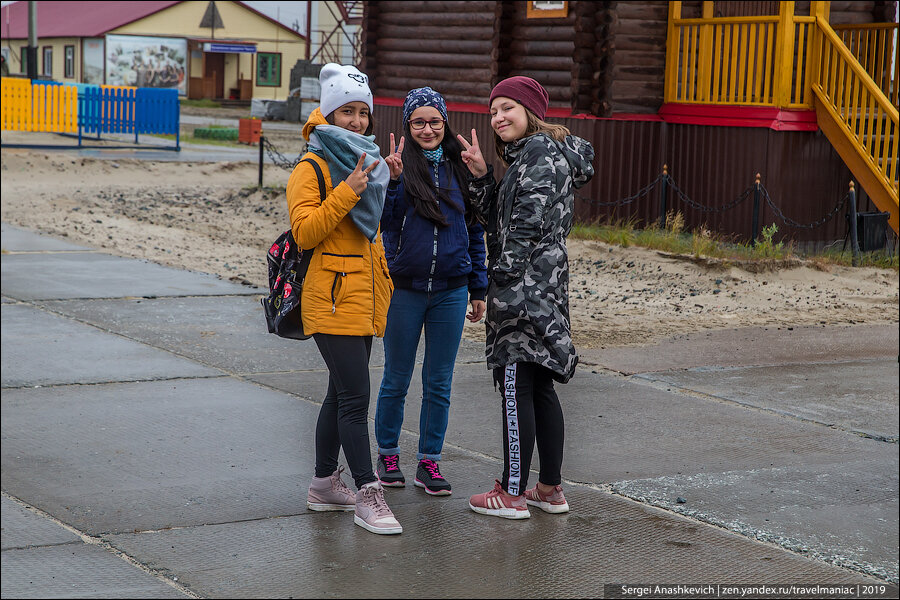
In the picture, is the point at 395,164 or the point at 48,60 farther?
the point at 48,60

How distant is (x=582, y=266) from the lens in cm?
1280

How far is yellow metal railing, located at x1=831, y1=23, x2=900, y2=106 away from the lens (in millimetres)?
15387

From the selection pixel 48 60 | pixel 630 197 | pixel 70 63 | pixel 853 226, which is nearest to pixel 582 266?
pixel 630 197

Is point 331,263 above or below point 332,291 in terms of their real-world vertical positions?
above

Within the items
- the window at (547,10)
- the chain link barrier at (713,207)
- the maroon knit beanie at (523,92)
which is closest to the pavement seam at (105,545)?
the maroon knit beanie at (523,92)

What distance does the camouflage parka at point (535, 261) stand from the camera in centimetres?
470

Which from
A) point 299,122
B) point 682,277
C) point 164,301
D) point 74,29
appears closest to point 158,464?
point 164,301

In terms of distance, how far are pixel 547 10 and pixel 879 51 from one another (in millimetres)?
4635

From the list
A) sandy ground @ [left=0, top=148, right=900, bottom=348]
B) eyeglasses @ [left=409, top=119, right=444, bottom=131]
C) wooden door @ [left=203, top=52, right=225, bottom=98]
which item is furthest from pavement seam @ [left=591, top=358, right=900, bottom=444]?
wooden door @ [left=203, top=52, right=225, bottom=98]

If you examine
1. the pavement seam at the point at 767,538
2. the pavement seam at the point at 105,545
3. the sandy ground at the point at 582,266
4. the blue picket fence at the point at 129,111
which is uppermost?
the blue picket fence at the point at 129,111

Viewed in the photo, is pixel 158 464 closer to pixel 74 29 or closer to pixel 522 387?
pixel 522 387

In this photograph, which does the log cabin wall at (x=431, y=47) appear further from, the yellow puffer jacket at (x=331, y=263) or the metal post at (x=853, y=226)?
the yellow puffer jacket at (x=331, y=263)

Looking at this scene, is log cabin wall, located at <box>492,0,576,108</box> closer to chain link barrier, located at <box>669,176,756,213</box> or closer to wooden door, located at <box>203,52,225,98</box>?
chain link barrier, located at <box>669,176,756,213</box>

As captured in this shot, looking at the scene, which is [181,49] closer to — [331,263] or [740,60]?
[740,60]
